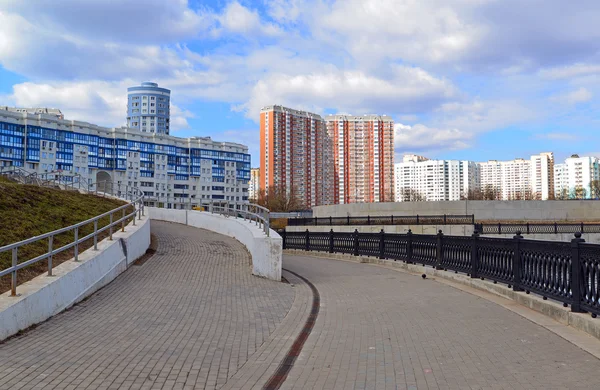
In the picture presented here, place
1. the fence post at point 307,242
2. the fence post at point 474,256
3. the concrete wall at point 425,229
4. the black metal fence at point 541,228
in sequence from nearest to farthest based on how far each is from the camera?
the fence post at point 474,256, the fence post at point 307,242, the black metal fence at point 541,228, the concrete wall at point 425,229

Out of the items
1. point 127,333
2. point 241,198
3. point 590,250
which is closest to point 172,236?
point 127,333

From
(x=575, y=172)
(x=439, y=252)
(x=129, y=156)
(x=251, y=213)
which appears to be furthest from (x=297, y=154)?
(x=439, y=252)

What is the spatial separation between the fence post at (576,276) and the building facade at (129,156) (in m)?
71.7

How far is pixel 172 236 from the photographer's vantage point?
19.9 meters

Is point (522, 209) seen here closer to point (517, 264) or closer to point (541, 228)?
point (541, 228)

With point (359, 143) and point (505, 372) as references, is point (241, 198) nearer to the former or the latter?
point (359, 143)

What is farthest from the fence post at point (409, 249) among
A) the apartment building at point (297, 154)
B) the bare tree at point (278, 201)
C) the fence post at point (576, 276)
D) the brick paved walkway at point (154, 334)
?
the apartment building at point (297, 154)

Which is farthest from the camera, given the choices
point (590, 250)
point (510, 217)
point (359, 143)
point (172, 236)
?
point (359, 143)

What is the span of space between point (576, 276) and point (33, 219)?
12.1 meters

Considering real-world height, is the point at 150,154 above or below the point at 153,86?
below

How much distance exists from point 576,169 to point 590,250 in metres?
182

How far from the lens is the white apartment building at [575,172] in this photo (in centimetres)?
15750

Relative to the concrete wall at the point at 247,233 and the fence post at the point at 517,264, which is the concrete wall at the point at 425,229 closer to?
the concrete wall at the point at 247,233

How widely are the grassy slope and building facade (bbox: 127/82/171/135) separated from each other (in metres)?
160
